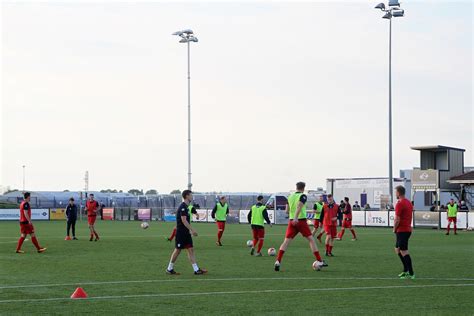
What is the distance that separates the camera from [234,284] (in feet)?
49.3

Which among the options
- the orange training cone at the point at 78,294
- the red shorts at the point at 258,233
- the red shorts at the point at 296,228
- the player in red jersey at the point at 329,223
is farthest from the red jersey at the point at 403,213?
the red shorts at the point at 258,233

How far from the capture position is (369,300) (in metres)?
12.7

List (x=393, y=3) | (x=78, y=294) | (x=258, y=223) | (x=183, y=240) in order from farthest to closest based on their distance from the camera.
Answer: (x=393, y=3) < (x=258, y=223) < (x=183, y=240) < (x=78, y=294)

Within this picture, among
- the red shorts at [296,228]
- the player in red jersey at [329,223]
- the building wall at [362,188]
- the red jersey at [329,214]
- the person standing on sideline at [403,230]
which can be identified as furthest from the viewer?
the building wall at [362,188]

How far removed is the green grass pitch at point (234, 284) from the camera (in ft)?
38.6

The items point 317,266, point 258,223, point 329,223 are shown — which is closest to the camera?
point 317,266

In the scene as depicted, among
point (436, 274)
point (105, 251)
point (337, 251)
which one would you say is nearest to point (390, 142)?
point (337, 251)

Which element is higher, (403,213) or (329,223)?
(403,213)

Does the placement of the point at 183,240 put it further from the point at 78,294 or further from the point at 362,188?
the point at 362,188

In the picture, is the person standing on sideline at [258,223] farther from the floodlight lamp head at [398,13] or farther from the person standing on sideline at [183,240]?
the floodlight lamp head at [398,13]

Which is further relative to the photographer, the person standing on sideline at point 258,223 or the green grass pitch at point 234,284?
the person standing on sideline at point 258,223

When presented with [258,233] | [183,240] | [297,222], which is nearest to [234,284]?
[183,240]

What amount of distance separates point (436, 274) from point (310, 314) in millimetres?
7074

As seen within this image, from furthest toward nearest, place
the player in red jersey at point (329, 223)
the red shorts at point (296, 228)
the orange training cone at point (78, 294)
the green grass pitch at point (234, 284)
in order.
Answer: the player in red jersey at point (329, 223), the red shorts at point (296, 228), the orange training cone at point (78, 294), the green grass pitch at point (234, 284)
